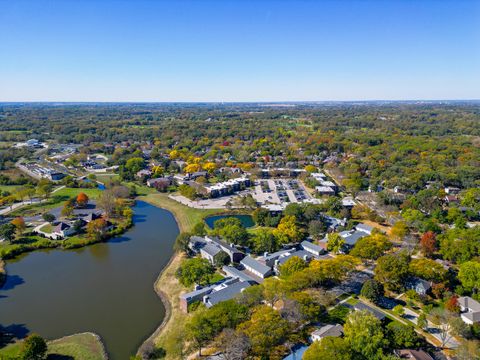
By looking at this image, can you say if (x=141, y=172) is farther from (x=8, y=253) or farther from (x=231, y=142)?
(x=231, y=142)

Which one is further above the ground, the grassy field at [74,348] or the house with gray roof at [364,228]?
the house with gray roof at [364,228]

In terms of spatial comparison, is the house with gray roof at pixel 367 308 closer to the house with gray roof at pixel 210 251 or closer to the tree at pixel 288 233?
the tree at pixel 288 233

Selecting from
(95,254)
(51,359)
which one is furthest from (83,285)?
(51,359)

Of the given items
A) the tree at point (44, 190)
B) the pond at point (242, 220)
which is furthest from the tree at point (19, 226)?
the pond at point (242, 220)

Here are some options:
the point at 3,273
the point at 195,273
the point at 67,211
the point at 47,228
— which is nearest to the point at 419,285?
the point at 195,273

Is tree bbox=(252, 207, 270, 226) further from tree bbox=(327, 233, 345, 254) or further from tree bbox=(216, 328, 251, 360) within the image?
tree bbox=(216, 328, 251, 360)

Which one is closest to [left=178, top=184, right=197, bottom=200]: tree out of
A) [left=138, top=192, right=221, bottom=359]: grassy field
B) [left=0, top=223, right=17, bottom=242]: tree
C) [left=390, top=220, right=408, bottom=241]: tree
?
[left=138, top=192, right=221, bottom=359]: grassy field

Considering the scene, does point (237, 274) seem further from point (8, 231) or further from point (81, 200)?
point (81, 200)
